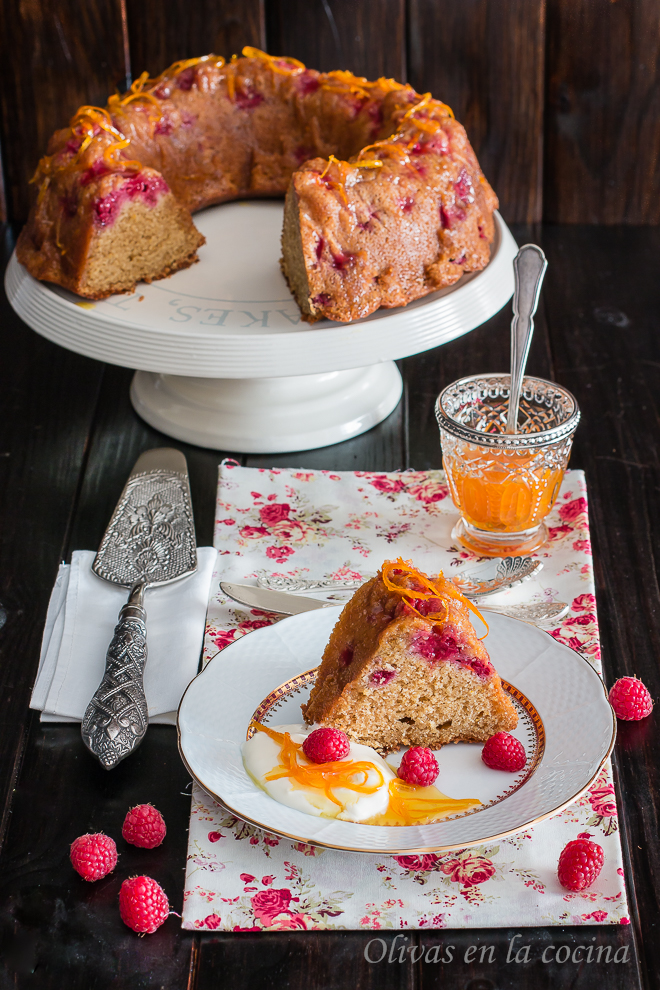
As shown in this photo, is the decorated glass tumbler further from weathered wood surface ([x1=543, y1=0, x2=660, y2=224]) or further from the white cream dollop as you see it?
weathered wood surface ([x1=543, y1=0, x2=660, y2=224])

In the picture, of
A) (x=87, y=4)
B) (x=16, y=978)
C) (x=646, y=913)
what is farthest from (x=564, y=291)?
(x=16, y=978)

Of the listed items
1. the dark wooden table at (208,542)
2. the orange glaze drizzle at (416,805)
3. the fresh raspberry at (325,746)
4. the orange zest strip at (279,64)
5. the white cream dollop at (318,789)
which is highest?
the orange zest strip at (279,64)

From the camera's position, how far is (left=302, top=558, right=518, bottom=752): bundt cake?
1.30 meters

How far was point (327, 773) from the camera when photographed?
4.01 ft

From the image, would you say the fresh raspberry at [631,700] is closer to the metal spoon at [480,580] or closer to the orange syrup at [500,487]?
the metal spoon at [480,580]

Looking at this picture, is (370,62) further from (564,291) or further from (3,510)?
(3,510)

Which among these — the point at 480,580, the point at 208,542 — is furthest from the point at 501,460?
the point at 208,542

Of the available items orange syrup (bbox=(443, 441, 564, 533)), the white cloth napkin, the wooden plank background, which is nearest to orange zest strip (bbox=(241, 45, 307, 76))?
the wooden plank background

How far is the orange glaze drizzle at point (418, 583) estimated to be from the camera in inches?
51.4

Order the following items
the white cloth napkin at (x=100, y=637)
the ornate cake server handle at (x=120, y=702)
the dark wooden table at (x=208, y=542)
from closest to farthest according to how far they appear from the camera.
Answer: the dark wooden table at (x=208, y=542) → the ornate cake server handle at (x=120, y=702) → the white cloth napkin at (x=100, y=637)

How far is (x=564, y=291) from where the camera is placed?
2773 millimetres

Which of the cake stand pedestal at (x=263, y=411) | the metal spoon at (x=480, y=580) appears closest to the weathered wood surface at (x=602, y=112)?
the cake stand pedestal at (x=263, y=411)

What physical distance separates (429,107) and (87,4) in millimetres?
1205

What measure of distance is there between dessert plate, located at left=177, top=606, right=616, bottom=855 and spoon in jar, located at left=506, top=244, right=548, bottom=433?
Answer: 19.5 inches
